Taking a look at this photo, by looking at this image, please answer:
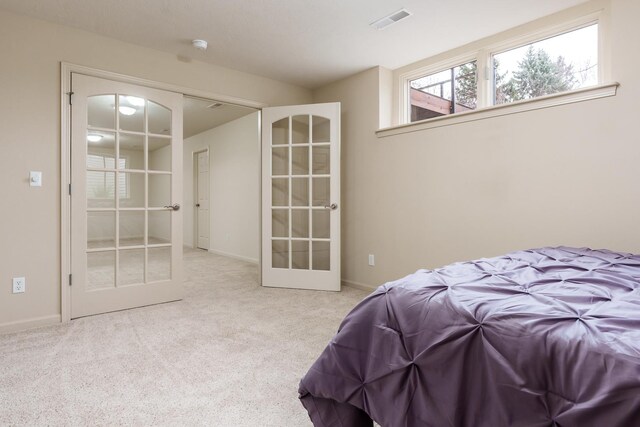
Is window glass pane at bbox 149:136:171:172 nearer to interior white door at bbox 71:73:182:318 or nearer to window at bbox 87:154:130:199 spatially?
interior white door at bbox 71:73:182:318

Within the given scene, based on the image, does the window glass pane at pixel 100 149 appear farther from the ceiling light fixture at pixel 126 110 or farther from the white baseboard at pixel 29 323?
the white baseboard at pixel 29 323

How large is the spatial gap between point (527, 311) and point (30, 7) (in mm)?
3635

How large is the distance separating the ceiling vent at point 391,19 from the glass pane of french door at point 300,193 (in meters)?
1.25

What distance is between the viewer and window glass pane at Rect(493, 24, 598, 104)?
2.64 meters

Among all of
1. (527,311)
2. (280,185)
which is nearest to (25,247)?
(280,185)

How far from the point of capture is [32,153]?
2.76 m

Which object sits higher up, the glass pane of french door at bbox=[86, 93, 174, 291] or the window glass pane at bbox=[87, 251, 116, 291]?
the glass pane of french door at bbox=[86, 93, 174, 291]

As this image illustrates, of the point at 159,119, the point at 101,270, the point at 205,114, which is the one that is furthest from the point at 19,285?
the point at 205,114

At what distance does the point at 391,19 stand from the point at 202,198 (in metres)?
5.44

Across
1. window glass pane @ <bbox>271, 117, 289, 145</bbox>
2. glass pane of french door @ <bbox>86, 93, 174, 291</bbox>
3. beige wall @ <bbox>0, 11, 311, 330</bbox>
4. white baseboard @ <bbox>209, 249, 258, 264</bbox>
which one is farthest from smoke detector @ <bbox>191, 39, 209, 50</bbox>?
white baseboard @ <bbox>209, 249, 258, 264</bbox>

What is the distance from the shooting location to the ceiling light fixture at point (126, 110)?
126 inches

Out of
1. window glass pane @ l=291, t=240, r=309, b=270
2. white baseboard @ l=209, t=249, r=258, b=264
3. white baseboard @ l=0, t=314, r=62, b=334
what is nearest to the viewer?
white baseboard @ l=0, t=314, r=62, b=334

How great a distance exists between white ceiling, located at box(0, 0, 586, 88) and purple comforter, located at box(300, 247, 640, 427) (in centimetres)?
209

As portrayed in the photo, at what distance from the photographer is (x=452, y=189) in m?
3.18
